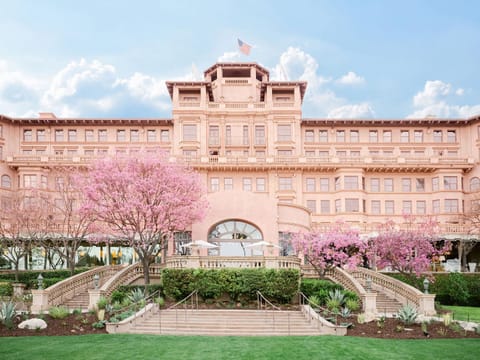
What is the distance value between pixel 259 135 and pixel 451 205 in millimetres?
23418

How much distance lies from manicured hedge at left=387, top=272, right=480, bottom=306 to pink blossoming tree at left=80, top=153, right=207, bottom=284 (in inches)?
613

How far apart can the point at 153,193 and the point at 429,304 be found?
17226mm

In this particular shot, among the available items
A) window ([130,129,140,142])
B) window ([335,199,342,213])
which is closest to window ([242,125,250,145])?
window ([335,199,342,213])

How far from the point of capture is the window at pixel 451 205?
57469 mm

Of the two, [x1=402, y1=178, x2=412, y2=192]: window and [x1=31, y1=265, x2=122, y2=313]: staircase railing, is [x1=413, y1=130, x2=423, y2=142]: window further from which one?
[x1=31, y1=265, x2=122, y2=313]: staircase railing

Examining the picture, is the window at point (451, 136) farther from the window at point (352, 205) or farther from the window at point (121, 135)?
the window at point (121, 135)

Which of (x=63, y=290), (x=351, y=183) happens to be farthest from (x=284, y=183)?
(x=63, y=290)

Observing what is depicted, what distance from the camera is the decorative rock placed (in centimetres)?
2080

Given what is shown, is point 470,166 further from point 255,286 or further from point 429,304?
point 255,286

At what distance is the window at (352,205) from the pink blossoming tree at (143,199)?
87.1ft

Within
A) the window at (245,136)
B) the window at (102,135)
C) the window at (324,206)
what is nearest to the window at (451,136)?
the window at (324,206)

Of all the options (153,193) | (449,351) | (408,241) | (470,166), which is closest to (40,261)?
(153,193)

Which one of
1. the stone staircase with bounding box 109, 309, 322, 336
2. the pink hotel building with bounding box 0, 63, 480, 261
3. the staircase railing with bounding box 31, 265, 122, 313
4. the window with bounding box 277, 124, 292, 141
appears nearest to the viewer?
the stone staircase with bounding box 109, 309, 322, 336

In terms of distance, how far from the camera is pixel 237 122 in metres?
61.3
